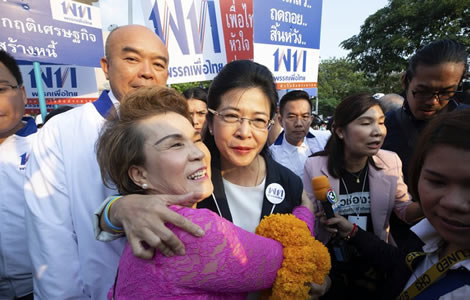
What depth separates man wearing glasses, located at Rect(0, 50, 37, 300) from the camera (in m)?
1.83

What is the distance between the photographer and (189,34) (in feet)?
14.7

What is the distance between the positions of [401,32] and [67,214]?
2006cm

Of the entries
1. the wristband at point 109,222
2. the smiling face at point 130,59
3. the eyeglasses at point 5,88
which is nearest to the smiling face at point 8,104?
the eyeglasses at point 5,88

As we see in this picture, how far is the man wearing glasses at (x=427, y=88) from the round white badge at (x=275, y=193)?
1485mm

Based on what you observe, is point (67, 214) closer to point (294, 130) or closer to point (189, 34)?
point (294, 130)

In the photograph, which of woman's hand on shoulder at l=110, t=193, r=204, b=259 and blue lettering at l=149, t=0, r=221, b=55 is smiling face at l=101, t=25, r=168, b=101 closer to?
woman's hand on shoulder at l=110, t=193, r=204, b=259

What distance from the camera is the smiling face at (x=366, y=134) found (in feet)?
7.50

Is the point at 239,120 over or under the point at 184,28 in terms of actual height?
under

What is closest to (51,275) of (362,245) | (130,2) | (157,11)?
(362,245)

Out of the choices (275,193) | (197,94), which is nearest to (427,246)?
(275,193)

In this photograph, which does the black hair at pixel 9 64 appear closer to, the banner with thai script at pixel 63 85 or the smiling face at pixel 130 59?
the smiling face at pixel 130 59

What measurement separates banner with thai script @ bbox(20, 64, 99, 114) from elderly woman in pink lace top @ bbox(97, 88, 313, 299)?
5530mm

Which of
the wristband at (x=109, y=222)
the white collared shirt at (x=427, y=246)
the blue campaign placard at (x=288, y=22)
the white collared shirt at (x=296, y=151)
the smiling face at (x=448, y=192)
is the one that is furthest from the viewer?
the blue campaign placard at (x=288, y=22)

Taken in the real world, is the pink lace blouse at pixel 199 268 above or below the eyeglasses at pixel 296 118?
below
